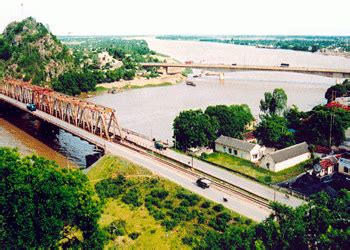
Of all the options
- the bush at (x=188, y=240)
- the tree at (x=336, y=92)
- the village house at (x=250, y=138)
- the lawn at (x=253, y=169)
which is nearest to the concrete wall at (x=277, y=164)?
the lawn at (x=253, y=169)

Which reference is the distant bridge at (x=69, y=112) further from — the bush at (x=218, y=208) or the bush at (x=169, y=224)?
the bush at (x=218, y=208)

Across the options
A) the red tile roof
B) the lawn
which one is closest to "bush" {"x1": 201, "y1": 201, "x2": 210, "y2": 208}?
the lawn

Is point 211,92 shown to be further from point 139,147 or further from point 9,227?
point 9,227

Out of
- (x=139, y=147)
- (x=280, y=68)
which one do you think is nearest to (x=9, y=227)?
(x=139, y=147)

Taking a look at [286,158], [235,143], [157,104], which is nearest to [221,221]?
[286,158]

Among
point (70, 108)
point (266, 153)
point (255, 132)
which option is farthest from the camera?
point (70, 108)

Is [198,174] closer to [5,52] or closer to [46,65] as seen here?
[46,65]

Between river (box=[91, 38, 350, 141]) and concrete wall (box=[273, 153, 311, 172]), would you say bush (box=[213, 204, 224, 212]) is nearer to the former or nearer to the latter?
concrete wall (box=[273, 153, 311, 172])
